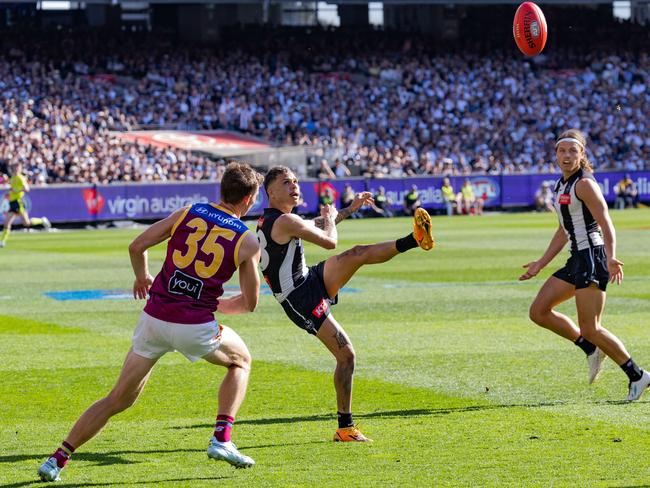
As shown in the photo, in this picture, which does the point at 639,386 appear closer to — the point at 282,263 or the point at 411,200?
the point at 282,263

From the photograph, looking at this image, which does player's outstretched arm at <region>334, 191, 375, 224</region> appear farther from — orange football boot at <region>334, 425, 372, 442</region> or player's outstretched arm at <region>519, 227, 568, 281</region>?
player's outstretched arm at <region>519, 227, 568, 281</region>

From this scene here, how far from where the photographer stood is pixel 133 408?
997cm

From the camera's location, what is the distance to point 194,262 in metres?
7.21

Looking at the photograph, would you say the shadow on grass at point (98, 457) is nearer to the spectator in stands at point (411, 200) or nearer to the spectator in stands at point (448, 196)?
the spectator in stands at point (411, 200)

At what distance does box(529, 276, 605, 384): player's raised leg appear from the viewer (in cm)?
1031

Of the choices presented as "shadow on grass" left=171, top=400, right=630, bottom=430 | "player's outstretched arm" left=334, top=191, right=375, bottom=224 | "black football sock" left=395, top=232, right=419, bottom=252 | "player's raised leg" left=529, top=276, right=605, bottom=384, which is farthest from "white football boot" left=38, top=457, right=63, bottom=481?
"player's raised leg" left=529, top=276, right=605, bottom=384

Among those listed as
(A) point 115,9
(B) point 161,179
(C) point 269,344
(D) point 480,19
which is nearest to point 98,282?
(C) point 269,344

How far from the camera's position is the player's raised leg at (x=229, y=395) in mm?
7379

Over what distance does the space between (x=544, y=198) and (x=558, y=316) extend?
40721 mm

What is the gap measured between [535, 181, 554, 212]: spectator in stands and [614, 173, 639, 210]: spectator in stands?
9.34 feet

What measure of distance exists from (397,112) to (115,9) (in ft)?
46.2

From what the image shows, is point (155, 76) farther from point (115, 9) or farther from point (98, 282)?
point (98, 282)

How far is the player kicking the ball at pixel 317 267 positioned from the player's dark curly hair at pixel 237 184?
1.04 meters

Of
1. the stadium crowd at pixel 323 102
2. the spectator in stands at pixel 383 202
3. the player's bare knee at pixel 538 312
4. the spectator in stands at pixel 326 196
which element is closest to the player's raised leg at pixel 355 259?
the player's bare knee at pixel 538 312
